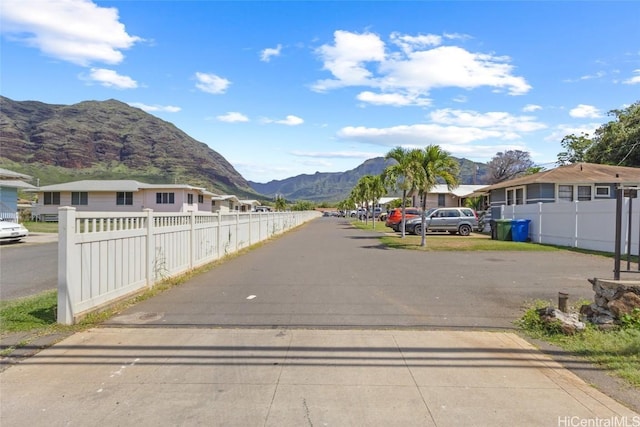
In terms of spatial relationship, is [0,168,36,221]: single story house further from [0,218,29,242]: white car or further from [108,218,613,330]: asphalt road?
[108,218,613,330]: asphalt road

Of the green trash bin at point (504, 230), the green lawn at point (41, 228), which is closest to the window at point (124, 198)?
the green lawn at point (41, 228)

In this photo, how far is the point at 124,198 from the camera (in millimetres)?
53750

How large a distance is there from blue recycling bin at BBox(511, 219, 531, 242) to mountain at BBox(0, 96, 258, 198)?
116 metres

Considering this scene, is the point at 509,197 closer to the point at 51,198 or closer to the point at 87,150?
the point at 51,198

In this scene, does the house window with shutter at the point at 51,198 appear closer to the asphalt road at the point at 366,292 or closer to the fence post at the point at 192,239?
the asphalt road at the point at 366,292

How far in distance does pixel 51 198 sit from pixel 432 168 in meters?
46.6

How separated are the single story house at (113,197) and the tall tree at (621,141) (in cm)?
4028

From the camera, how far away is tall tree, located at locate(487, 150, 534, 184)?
81125mm

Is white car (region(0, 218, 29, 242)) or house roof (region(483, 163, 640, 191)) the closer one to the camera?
white car (region(0, 218, 29, 242))

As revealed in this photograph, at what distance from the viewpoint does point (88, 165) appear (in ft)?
513

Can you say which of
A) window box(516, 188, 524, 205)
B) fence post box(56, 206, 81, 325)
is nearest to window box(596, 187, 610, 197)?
window box(516, 188, 524, 205)

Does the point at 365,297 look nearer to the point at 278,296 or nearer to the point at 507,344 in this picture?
the point at 278,296

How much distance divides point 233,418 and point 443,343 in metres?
3.07

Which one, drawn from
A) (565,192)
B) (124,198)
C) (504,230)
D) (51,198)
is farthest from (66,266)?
(51,198)
